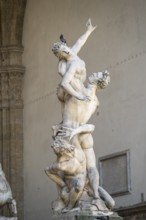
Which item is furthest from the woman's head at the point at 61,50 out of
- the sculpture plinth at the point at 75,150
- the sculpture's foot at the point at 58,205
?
the sculpture's foot at the point at 58,205

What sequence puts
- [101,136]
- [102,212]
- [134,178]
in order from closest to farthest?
[102,212], [134,178], [101,136]

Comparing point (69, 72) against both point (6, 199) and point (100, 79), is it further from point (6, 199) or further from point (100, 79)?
point (6, 199)

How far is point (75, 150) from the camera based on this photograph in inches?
464

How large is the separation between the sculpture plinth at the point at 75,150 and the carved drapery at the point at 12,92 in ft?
25.7

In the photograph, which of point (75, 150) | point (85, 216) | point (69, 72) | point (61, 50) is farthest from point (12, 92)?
point (85, 216)

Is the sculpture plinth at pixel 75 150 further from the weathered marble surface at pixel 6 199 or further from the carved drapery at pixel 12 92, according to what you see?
the carved drapery at pixel 12 92

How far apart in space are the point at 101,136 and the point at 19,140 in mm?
3160

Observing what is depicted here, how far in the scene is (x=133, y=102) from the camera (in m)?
16.7

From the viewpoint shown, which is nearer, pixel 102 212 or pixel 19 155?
pixel 102 212

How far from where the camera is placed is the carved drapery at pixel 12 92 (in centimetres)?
1994

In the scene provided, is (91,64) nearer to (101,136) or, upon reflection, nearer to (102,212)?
(101,136)

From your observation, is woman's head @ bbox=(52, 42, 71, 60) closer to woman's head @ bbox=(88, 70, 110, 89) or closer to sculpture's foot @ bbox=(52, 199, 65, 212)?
woman's head @ bbox=(88, 70, 110, 89)

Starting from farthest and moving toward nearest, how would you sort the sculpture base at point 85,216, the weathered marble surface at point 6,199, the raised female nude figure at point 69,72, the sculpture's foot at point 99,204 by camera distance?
1. the weathered marble surface at point 6,199
2. the raised female nude figure at point 69,72
3. the sculpture's foot at point 99,204
4. the sculpture base at point 85,216

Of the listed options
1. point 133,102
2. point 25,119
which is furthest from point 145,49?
point 25,119
